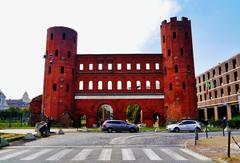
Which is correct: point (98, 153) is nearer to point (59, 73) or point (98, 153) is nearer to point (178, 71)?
point (178, 71)

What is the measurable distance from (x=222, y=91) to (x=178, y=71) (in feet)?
54.3

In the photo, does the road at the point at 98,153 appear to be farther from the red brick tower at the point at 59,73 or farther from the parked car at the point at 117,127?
the red brick tower at the point at 59,73

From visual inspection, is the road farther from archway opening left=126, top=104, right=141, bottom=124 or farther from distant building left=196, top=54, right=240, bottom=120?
archway opening left=126, top=104, right=141, bottom=124

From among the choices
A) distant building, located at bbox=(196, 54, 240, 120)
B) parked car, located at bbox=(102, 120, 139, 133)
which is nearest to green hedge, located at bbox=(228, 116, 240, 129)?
distant building, located at bbox=(196, 54, 240, 120)

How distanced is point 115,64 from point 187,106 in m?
14.1

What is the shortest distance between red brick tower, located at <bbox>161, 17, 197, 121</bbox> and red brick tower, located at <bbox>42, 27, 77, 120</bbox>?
1608 cm

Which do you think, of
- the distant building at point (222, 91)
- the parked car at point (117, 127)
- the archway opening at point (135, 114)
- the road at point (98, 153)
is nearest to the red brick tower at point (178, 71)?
the distant building at point (222, 91)

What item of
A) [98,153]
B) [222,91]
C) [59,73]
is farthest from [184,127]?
[222,91]

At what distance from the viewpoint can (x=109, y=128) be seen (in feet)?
101

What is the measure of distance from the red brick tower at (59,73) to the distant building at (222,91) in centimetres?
2354

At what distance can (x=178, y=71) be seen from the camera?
1647 inches

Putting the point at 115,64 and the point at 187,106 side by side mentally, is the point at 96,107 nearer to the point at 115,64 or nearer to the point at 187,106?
the point at 115,64

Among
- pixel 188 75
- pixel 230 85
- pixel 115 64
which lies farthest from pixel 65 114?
pixel 230 85

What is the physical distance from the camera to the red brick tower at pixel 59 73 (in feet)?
137
